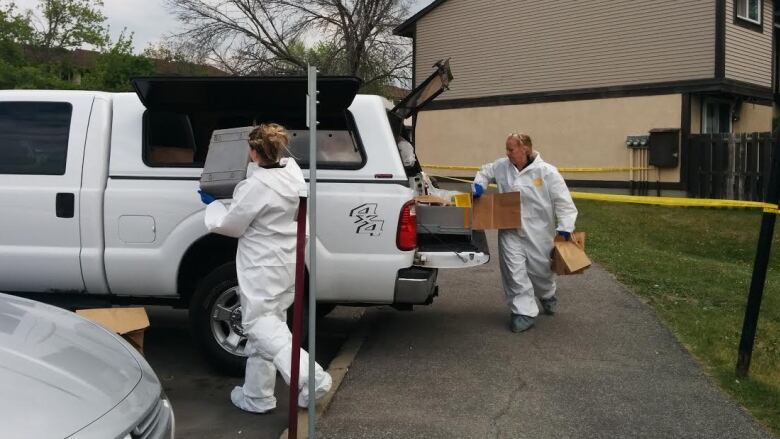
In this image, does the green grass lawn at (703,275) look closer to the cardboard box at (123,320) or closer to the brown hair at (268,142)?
the brown hair at (268,142)

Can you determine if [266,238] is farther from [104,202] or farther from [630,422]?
[630,422]

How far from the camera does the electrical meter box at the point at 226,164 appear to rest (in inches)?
185

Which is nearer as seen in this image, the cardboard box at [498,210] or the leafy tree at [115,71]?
the cardboard box at [498,210]

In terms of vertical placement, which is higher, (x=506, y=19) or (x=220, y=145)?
(x=506, y=19)

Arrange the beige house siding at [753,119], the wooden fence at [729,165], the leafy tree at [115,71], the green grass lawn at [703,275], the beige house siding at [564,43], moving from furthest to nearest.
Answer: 1. the leafy tree at [115,71]
2. the beige house siding at [753,119]
3. the beige house siding at [564,43]
4. the wooden fence at [729,165]
5. the green grass lawn at [703,275]

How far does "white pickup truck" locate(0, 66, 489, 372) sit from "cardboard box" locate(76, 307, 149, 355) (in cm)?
43

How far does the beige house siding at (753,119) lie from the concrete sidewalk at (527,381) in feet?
54.8

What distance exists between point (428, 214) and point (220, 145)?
1.65 m

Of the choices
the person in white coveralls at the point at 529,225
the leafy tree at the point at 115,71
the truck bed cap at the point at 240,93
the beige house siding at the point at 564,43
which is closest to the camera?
the truck bed cap at the point at 240,93

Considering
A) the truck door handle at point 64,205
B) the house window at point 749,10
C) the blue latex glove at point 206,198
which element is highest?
the house window at point 749,10

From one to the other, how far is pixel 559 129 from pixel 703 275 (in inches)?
535

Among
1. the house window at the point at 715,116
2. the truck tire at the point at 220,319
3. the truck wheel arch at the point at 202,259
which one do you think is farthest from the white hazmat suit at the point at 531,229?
the house window at the point at 715,116

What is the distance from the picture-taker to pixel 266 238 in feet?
14.3

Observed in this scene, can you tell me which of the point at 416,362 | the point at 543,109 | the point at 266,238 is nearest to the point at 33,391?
the point at 266,238
